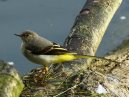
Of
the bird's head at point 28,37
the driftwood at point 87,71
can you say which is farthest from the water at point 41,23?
the bird's head at point 28,37

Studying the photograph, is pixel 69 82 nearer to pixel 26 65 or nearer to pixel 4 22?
pixel 26 65

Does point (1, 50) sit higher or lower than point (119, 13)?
lower

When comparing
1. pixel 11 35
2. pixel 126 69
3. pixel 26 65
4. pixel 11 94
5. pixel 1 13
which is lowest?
pixel 11 94

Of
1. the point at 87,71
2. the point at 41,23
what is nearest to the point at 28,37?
the point at 87,71

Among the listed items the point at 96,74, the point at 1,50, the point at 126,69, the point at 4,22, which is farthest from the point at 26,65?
the point at 96,74

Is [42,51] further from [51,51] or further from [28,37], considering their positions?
[28,37]

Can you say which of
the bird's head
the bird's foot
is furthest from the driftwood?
the bird's head
